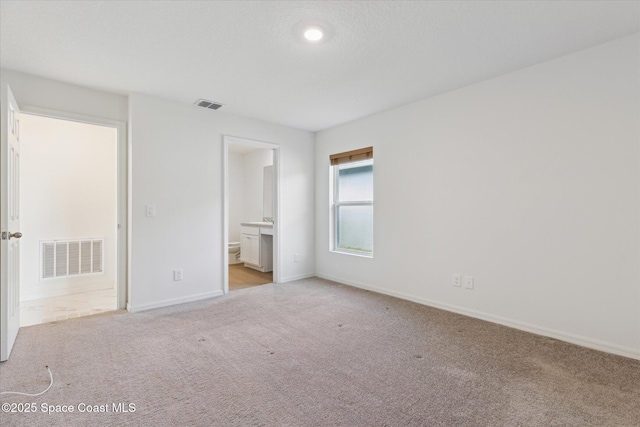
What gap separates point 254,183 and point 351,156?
292 centimetres

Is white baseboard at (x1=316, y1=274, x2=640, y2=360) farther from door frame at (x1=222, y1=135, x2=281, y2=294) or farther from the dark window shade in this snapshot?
the dark window shade

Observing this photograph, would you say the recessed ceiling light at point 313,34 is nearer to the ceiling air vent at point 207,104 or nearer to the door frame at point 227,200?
the ceiling air vent at point 207,104

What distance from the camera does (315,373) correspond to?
6.81 feet

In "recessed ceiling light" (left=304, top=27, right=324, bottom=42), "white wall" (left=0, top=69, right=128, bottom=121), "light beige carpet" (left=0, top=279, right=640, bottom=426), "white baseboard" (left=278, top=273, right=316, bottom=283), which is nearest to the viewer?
"light beige carpet" (left=0, top=279, right=640, bottom=426)

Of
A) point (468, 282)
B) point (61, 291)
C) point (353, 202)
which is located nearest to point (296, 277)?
point (353, 202)

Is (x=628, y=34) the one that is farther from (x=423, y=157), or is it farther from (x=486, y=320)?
(x=486, y=320)

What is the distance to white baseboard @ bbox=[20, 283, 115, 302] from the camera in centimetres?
388

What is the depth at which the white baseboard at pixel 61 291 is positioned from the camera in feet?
12.7

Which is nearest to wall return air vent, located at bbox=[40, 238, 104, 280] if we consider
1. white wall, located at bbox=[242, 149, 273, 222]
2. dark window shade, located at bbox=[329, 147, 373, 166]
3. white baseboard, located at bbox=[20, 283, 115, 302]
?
white baseboard, located at bbox=[20, 283, 115, 302]

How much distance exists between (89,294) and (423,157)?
4546 mm

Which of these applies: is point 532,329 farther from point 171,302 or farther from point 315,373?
point 171,302

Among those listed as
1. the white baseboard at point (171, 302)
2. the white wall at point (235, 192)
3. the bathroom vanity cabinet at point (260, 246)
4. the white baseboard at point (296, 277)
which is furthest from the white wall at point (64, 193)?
the white wall at point (235, 192)

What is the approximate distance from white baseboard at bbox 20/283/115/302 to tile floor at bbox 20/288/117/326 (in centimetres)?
12

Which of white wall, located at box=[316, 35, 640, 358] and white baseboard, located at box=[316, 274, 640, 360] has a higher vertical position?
white wall, located at box=[316, 35, 640, 358]
